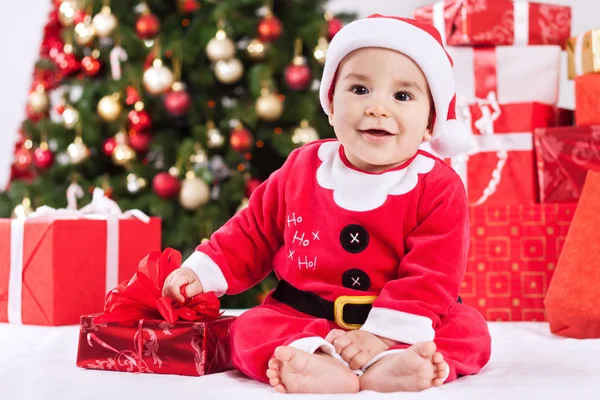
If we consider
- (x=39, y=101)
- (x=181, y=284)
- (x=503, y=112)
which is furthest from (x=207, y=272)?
(x=39, y=101)

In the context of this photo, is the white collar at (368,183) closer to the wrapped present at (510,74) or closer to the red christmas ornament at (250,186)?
the wrapped present at (510,74)

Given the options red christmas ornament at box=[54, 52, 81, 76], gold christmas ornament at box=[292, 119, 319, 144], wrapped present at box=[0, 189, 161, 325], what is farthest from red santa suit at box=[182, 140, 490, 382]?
red christmas ornament at box=[54, 52, 81, 76]

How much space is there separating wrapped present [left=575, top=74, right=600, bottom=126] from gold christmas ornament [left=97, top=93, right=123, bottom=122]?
1351 millimetres

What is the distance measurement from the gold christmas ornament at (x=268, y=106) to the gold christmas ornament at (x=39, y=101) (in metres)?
0.76

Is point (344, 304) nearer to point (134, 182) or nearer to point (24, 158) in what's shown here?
point (134, 182)

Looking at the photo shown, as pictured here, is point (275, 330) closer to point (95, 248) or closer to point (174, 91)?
point (95, 248)

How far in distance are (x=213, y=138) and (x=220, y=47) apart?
0.90ft

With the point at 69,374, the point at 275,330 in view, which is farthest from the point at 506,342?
the point at 69,374

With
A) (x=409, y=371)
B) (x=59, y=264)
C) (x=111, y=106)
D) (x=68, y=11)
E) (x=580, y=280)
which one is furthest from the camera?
(x=68, y=11)

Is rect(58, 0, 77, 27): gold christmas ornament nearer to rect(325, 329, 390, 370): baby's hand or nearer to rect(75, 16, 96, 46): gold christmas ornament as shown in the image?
rect(75, 16, 96, 46): gold christmas ornament

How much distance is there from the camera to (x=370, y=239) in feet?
3.47

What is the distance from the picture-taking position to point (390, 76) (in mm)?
1048

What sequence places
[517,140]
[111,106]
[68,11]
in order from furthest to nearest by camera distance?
[68,11]
[111,106]
[517,140]

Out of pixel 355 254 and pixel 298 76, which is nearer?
pixel 355 254
